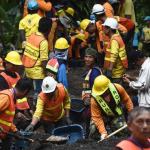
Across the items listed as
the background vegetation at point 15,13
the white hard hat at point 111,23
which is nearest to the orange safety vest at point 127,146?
the white hard hat at point 111,23

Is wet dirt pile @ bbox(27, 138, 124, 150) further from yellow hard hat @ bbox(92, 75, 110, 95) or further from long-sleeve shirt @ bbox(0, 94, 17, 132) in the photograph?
long-sleeve shirt @ bbox(0, 94, 17, 132)

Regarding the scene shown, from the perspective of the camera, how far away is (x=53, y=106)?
749 cm

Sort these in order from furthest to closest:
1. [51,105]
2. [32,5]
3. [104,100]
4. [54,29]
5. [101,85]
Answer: [54,29] → [32,5] → [51,105] → [104,100] → [101,85]

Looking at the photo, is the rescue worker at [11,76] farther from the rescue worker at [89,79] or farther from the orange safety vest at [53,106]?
the rescue worker at [89,79]

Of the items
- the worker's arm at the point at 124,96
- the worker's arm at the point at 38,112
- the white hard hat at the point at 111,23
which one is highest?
the white hard hat at the point at 111,23

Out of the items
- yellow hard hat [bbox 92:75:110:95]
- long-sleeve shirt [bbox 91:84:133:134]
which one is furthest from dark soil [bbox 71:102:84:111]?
yellow hard hat [bbox 92:75:110:95]

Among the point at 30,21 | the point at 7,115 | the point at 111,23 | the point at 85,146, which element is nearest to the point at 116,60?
the point at 111,23

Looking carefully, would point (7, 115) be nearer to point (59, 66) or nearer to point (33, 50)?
point (59, 66)

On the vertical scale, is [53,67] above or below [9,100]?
above

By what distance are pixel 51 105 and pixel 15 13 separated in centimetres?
973

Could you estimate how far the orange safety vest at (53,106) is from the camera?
7364mm

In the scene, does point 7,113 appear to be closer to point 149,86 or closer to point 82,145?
point 82,145

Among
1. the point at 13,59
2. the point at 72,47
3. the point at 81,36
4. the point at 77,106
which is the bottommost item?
the point at 77,106

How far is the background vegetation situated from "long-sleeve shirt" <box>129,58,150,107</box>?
24.2ft
